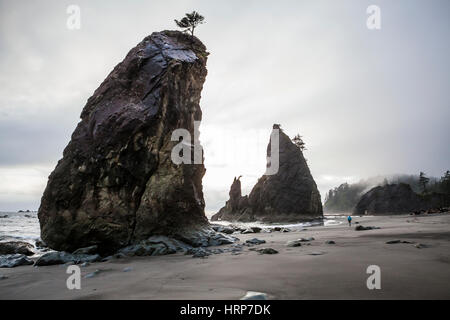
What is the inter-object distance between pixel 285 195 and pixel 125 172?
148 feet

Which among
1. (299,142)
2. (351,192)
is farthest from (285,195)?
(351,192)

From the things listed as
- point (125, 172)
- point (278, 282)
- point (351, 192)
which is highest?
point (125, 172)

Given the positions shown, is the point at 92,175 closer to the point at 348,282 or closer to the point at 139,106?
the point at 139,106

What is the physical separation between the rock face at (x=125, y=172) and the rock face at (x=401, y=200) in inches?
2989

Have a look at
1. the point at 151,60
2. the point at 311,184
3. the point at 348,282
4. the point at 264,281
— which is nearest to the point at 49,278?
the point at 264,281

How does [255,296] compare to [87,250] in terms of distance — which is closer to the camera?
[255,296]

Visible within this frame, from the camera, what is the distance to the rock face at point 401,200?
233 ft

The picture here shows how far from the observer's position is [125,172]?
12.1 meters

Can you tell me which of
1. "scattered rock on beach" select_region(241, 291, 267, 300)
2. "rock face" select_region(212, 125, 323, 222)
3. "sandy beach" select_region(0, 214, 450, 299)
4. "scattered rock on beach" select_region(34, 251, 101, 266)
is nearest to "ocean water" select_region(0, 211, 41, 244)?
"scattered rock on beach" select_region(34, 251, 101, 266)

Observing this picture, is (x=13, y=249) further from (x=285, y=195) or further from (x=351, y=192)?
(x=351, y=192)

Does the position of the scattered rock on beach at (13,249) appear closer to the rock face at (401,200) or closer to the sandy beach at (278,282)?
the sandy beach at (278,282)

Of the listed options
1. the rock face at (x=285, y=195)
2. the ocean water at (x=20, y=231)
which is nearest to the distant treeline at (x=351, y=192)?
the rock face at (x=285, y=195)
